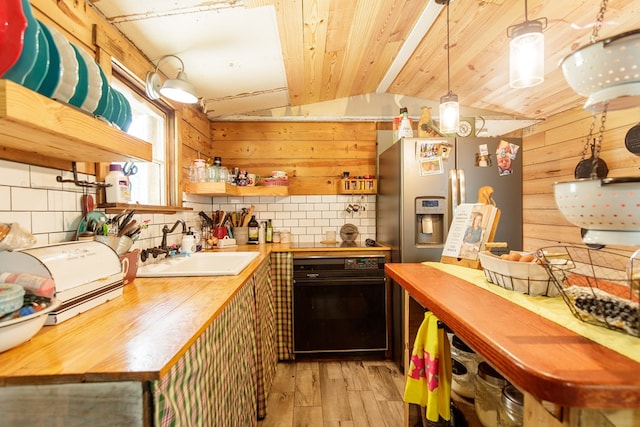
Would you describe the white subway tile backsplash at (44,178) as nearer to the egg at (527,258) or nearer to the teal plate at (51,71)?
the teal plate at (51,71)

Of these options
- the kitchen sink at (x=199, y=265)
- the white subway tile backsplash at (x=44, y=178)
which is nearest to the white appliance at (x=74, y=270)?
the white subway tile backsplash at (x=44, y=178)

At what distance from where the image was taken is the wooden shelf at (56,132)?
70 centimetres

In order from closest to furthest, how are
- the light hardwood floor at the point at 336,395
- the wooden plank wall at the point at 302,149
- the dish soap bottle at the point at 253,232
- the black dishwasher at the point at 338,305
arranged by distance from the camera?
the light hardwood floor at the point at 336,395, the black dishwasher at the point at 338,305, the dish soap bottle at the point at 253,232, the wooden plank wall at the point at 302,149

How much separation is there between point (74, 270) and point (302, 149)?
8.18 feet

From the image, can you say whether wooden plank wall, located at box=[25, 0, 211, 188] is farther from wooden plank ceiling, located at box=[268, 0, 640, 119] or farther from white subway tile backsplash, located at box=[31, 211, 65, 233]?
wooden plank ceiling, located at box=[268, 0, 640, 119]

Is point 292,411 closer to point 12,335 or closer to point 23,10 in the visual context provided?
point 12,335

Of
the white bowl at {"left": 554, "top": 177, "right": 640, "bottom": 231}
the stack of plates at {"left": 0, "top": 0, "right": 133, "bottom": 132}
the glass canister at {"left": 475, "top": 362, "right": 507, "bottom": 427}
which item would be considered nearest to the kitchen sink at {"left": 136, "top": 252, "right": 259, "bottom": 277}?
the stack of plates at {"left": 0, "top": 0, "right": 133, "bottom": 132}

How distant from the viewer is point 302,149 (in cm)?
328

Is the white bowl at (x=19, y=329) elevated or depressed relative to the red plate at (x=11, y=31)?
depressed

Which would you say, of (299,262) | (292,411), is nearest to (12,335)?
(292,411)

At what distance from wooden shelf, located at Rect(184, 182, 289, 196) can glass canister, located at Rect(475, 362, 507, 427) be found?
2.11 meters

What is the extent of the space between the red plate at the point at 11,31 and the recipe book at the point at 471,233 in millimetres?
1622

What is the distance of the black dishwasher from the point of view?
2645mm

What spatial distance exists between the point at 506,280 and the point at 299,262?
5.90 ft
